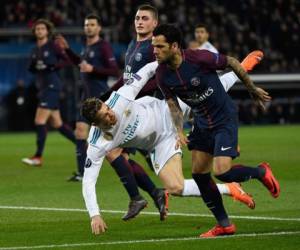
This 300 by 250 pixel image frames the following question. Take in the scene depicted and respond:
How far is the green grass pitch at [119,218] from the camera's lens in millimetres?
9484

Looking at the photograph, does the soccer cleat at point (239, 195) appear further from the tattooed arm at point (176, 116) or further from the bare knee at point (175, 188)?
the tattooed arm at point (176, 116)

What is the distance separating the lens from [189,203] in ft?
42.4

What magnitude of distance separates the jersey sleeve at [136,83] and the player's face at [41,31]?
7.66 metres

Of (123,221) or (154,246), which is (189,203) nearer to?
(123,221)

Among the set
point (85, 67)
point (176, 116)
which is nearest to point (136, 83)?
point (176, 116)

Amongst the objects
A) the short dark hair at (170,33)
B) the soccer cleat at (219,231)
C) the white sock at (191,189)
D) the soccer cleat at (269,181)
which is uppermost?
the short dark hair at (170,33)

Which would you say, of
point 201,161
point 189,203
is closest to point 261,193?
point 189,203

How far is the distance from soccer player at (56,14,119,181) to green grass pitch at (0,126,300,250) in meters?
1.40

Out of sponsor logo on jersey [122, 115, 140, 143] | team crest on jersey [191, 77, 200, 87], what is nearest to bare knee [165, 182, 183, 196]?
sponsor logo on jersey [122, 115, 140, 143]

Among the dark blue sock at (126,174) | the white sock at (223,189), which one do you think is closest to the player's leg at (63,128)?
the dark blue sock at (126,174)

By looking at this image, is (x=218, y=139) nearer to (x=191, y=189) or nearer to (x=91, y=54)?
(x=191, y=189)

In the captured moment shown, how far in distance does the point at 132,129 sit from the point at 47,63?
8472mm

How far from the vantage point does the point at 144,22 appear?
39.7 feet

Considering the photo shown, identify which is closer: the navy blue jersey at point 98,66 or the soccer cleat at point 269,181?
the soccer cleat at point 269,181
